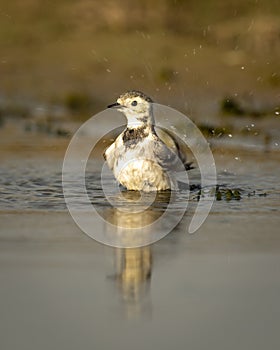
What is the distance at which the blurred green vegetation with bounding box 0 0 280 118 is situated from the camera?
48.0 ft

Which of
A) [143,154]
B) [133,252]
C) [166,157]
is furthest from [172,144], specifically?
[133,252]

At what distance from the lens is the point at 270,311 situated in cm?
517

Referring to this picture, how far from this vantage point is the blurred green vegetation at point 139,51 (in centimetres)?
1462

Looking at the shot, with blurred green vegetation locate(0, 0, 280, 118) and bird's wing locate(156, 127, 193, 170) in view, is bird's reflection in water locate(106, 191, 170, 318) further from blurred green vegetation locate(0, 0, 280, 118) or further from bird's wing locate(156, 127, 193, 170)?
blurred green vegetation locate(0, 0, 280, 118)

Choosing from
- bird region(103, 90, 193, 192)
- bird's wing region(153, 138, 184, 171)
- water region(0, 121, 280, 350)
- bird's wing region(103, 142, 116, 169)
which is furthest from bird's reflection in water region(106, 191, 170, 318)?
bird's wing region(103, 142, 116, 169)

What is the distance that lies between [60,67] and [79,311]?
35.1ft

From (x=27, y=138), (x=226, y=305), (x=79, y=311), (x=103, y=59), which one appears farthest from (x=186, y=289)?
(x=103, y=59)

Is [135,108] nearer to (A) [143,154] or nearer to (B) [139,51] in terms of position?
(A) [143,154]

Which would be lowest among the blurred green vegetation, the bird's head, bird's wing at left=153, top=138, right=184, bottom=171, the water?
the water

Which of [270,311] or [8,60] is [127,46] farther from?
[270,311]

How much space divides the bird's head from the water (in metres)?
1.06

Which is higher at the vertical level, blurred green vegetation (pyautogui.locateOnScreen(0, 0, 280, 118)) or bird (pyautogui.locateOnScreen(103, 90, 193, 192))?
blurred green vegetation (pyautogui.locateOnScreen(0, 0, 280, 118))

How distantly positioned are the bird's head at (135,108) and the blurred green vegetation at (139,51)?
4.36 meters

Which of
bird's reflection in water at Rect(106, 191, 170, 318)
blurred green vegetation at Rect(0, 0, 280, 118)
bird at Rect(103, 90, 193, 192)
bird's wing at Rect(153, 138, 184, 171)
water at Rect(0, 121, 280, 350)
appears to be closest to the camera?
water at Rect(0, 121, 280, 350)
